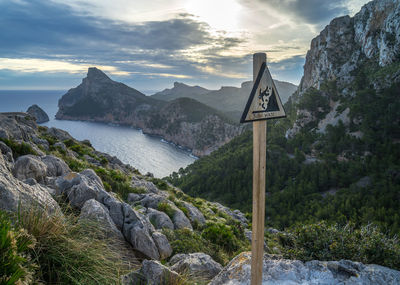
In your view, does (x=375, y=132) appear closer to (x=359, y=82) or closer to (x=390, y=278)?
(x=359, y=82)

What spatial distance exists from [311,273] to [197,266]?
2.15m

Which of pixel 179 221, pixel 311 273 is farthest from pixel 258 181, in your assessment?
pixel 179 221

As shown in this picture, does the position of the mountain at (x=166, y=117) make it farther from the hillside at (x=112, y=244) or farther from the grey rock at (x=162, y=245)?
the grey rock at (x=162, y=245)

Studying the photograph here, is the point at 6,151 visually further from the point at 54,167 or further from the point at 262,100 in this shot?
the point at 262,100

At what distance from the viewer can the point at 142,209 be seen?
8305mm

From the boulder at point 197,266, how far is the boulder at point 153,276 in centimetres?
76

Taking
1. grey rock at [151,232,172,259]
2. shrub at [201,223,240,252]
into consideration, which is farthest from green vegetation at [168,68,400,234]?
grey rock at [151,232,172,259]

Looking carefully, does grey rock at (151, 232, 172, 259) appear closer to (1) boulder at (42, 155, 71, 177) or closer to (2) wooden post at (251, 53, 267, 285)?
(2) wooden post at (251, 53, 267, 285)

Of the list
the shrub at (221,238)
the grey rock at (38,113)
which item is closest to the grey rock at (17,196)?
the shrub at (221,238)

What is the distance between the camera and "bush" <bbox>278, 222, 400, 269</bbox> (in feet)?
16.5

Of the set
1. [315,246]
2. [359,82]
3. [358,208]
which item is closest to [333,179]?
[358,208]

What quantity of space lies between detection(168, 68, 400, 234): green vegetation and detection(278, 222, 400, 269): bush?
1991 cm

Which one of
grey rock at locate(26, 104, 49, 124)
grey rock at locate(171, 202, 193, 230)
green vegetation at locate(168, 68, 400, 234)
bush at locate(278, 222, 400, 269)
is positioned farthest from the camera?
grey rock at locate(26, 104, 49, 124)

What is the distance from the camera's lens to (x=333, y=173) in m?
37.1
